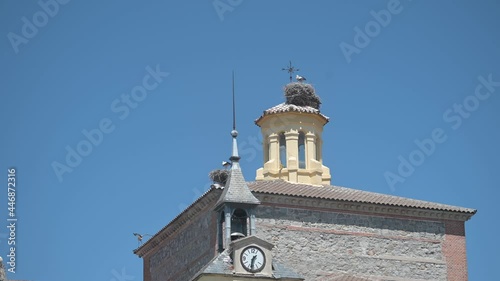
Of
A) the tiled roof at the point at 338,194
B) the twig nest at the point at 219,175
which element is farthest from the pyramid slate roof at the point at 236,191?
the twig nest at the point at 219,175

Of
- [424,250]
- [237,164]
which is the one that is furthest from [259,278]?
[424,250]

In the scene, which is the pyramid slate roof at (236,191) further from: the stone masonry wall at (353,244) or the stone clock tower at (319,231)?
the stone masonry wall at (353,244)

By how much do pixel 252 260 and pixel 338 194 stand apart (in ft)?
22.9

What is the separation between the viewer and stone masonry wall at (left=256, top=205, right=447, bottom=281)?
46.5 m

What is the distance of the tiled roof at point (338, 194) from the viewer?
156ft

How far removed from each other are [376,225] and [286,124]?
252 inches

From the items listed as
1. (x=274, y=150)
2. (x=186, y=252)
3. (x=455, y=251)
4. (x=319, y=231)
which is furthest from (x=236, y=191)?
(x=455, y=251)

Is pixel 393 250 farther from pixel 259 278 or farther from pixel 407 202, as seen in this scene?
pixel 259 278

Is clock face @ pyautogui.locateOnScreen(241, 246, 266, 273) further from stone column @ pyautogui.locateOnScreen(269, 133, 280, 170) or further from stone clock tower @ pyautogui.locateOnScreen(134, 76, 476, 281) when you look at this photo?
stone column @ pyautogui.locateOnScreen(269, 133, 280, 170)

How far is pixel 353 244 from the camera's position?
1869 inches

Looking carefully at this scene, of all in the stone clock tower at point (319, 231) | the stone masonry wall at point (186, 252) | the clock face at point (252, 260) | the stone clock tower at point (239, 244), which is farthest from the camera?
the stone masonry wall at point (186, 252)

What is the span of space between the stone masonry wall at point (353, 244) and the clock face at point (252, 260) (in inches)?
122

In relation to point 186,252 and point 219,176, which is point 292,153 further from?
point 186,252

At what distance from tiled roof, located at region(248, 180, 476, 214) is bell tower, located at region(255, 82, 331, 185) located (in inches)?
53.0
